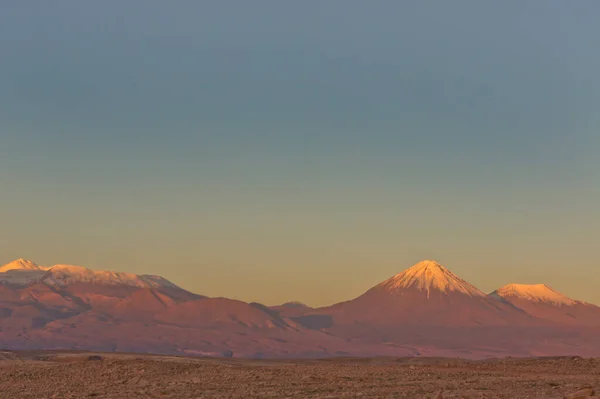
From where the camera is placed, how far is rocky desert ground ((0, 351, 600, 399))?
39125 mm

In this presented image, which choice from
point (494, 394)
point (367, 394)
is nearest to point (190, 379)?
point (367, 394)

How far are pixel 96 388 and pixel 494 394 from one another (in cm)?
2175

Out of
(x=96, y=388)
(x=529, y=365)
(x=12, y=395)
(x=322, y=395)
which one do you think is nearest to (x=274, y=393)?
(x=322, y=395)

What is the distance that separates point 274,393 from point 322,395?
2978 mm

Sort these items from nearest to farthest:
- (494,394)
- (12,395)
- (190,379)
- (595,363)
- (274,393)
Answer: (494,394) < (274,393) < (12,395) < (190,379) < (595,363)

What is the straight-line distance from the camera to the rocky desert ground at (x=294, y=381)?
39.1 metres

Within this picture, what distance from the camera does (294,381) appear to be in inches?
1832

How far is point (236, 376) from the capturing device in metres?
50.7

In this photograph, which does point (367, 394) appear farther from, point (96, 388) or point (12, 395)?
point (12, 395)

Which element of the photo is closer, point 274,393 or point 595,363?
point 274,393

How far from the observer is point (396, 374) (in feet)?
168

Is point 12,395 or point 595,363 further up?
point 595,363

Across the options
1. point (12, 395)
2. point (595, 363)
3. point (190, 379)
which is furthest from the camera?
point (595, 363)

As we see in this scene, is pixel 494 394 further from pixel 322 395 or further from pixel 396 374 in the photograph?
pixel 396 374
